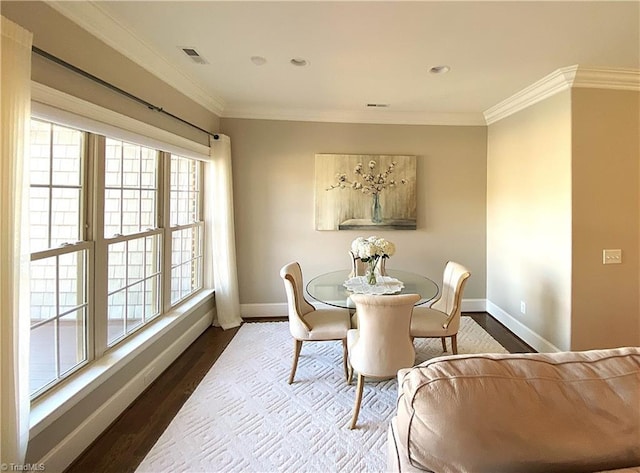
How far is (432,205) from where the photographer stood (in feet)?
14.1

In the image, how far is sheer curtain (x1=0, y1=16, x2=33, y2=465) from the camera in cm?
133

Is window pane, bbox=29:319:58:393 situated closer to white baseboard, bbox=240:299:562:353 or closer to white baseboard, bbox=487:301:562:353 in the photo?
white baseboard, bbox=240:299:562:353

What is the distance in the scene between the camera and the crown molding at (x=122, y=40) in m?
1.80

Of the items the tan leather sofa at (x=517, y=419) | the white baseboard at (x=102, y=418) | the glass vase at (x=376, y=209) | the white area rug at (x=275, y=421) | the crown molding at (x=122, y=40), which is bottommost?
the white area rug at (x=275, y=421)

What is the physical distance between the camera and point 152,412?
7.45 feet

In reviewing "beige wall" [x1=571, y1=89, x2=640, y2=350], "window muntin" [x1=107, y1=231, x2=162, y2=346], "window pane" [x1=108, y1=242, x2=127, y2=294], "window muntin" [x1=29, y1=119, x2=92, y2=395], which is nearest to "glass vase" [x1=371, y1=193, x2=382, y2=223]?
"beige wall" [x1=571, y1=89, x2=640, y2=350]

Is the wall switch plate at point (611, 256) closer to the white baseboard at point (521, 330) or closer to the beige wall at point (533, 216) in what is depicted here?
the beige wall at point (533, 216)

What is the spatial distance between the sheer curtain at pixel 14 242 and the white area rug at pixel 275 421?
730 millimetres

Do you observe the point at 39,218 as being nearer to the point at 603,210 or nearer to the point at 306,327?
the point at 306,327

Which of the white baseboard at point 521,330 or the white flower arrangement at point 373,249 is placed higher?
the white flower arrangement at point 373,249

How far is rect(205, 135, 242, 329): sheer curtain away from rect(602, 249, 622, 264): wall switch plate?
3672mm

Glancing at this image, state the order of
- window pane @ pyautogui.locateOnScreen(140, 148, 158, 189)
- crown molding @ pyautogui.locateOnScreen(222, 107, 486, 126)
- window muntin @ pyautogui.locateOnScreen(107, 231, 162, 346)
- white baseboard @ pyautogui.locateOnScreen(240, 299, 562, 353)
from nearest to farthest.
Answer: window muntin @ pyautogui.locateOnScreen(107, 231, 162, 346)
window pane @ pyautogui.locateOnScreen(140, 148, 158, 189)
white baseboard @ pyautogui.locateOnScreen(240, 299, 562, 353)
crown molding @ pyautogui.locateOnScreen(222, 107, 486, 126)

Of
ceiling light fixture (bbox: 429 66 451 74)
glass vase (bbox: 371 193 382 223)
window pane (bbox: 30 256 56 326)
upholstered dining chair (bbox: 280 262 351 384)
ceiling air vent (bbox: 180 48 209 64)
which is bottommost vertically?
upholstered dining chair (bbox: 280 262 351 384)

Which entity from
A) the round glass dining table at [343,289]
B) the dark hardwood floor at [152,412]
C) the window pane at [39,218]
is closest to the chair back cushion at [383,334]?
the round glass dining table at [343,289]
